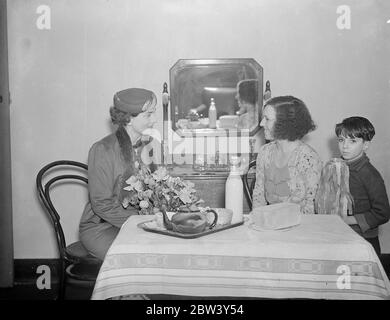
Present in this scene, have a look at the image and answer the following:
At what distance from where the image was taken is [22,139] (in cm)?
259

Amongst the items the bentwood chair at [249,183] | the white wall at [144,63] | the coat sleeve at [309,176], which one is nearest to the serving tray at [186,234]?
the coat sleeve at [309,176]

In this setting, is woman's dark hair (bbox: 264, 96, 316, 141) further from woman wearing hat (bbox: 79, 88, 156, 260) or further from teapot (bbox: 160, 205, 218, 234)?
teapot (bbox: 160, 205, 218, 234)

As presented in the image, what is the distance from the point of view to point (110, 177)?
1.89 metres

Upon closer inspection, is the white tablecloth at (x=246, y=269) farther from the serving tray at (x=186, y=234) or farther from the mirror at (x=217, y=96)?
the mirror at (x=217, y=96)

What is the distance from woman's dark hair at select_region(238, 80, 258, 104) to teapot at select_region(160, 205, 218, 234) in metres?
1.45

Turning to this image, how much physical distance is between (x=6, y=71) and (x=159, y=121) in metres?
0.83

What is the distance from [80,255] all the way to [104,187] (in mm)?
287

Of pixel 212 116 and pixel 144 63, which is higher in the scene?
pixel 144 63

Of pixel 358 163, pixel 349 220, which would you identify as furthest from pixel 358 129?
pixel 349 220

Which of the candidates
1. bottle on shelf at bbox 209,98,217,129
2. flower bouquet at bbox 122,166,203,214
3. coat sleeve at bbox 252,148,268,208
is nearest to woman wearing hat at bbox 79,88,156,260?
flower bouquet at bbox 122,166,203,214

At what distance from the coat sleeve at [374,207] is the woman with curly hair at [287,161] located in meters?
0.19

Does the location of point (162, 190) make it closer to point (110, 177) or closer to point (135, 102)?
point (110, 177)

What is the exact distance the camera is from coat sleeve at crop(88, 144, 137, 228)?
6.14 feet
